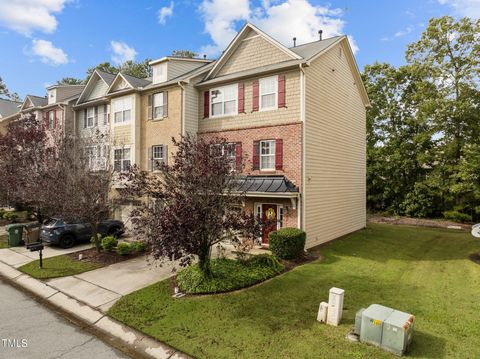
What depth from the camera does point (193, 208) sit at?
9055mm

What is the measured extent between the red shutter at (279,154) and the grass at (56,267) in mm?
9463

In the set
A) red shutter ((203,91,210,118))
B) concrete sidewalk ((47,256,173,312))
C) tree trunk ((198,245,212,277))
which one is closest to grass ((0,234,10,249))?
concrete sidewalk ((47,256,173,312))

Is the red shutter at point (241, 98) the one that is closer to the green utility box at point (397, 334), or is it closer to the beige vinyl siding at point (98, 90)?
the green utility box at point (397, 334)

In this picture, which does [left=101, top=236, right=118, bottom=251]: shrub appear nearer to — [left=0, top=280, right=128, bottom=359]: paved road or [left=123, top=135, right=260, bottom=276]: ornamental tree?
[left=0, top=280, right=128, bottom=359]: paved road

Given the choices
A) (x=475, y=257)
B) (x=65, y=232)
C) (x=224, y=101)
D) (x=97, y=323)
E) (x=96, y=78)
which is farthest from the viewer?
(x=96, y=78)

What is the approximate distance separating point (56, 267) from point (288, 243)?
10024 mm

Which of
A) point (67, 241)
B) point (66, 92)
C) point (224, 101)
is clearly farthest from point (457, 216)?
point (66, 92)

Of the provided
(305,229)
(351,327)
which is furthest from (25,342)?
(305,229)

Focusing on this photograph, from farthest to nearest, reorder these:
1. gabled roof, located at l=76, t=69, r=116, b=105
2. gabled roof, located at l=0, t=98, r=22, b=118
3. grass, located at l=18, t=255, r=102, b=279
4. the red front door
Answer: gabled roof, located at l=0, t=98, r=22, b=118 → gabled roof, located at l=76, t=69, r=116, b=105 → the red front door → grass, located at l=18, t=255, r=102, b=279

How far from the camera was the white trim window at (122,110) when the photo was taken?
835 inches

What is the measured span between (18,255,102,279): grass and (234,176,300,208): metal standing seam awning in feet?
25.3

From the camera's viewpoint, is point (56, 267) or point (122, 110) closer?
point (56, 267)

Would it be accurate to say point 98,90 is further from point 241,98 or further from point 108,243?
point 108,243

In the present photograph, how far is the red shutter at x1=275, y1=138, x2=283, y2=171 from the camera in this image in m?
15.7
